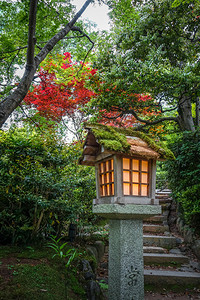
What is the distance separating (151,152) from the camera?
2920 millimetres

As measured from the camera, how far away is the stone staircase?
167 inches

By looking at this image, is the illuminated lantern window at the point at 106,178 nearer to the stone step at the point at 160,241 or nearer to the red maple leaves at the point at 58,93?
the stone step at the point at 160,241

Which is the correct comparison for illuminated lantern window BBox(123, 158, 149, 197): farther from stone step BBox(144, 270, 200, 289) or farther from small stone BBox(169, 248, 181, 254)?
small stone BBox(169, 248, 181, 254)

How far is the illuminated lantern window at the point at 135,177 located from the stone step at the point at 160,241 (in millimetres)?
3453

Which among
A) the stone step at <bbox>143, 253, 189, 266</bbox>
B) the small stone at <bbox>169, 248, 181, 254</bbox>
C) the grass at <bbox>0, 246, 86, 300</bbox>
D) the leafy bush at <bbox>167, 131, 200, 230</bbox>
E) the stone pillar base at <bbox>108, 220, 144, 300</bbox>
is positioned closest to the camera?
the grass at <bbox>0, 246, 86, 300</bbox>

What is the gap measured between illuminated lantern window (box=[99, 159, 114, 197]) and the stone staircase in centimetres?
247

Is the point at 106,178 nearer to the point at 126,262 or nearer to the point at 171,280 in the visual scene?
the point at 126,262

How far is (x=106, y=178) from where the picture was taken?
3.16 m

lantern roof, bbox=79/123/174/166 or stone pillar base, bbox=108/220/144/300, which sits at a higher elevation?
lantern roof, bbox=79/123/174/166

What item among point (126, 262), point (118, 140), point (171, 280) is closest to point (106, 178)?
point (118, 140)

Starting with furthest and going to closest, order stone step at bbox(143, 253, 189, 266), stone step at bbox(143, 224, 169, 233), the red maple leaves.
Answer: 1. the red maple leaves
2. stone step at bbox(143, 224, 169, 233)
3. stone step at bbox(143, 253, 189, 266)

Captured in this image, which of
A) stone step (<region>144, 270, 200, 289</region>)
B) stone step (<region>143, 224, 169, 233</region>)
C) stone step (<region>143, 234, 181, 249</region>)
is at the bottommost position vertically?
stone step (<region>144, 270, 200, 289</region>)

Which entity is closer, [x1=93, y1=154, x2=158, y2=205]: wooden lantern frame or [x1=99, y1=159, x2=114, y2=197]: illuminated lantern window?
[x1=93, y1=154, x2=158, y2=205]: wooden lantern frame

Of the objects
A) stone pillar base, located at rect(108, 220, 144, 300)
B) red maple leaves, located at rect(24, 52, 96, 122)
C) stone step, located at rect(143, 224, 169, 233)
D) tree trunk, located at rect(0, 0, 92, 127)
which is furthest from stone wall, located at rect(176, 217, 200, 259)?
red maple leaves, located at rect(24, 52, 96, 122)
